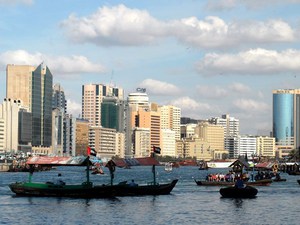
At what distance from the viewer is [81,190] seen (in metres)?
105

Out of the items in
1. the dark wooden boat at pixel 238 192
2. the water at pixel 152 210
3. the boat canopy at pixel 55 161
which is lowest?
the water at pixel 152 210

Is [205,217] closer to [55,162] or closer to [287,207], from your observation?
[287,207]

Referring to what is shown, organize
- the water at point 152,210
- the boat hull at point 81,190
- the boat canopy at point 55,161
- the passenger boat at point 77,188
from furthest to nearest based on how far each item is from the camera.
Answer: the boat canopy at point 55,161 < the passenger boat at point 77,188 < the boat hull at point 81,190 < the water at point 152,210

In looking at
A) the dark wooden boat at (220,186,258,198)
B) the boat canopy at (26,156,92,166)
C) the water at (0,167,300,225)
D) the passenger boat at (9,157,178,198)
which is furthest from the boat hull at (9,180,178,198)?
the dark wooden boat at (220,186,258,198)

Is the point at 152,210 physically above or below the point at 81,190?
below

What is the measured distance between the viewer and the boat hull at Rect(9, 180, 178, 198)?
10525cm

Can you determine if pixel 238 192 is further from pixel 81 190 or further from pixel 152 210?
pixel 81 190

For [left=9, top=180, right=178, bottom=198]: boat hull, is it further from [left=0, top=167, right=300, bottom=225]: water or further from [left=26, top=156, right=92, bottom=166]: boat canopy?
[left=26, top=156, right=92, bottom=166]: boat canopy

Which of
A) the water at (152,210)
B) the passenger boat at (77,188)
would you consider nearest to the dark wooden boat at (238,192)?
the water at (152,210)

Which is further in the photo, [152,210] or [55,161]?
[55,161]

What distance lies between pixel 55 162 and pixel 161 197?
14.5m

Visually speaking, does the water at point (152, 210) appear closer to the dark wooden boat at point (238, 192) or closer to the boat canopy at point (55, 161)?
the dark wooden boat at point (238, 192)

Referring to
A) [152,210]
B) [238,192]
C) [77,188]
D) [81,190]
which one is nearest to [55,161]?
[77,188]

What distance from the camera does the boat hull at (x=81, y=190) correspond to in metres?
105
